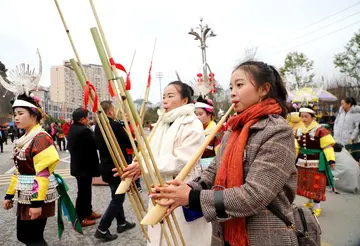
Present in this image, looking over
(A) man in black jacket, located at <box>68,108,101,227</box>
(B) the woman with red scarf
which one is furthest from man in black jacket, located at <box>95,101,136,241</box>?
(B) the woman with red scarf

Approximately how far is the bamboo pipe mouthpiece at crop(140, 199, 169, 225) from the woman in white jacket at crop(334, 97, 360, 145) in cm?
644

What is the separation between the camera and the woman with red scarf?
3.71 feet

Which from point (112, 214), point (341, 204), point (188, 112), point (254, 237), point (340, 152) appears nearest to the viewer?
point (254, 237)

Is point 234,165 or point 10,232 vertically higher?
point 234,165

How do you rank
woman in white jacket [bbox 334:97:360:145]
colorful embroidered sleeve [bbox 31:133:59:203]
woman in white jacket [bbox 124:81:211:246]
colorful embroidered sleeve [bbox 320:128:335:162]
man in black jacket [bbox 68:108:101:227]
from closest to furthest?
woman in white jacket [bbox 124:81:211:246], colorful embroidered sleeve [bbox 31:133:59:203], man in black jacket [bbox 68:108:101:227], colorful embroidered sleeve [bbox 320:128:335:162], woman in white jacket [bbox 334:97:360:145]

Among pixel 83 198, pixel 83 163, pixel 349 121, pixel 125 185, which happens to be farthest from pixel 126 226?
pixel 349 121

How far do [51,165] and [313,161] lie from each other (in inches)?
145

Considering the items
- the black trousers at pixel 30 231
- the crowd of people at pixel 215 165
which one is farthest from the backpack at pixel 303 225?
the black trousers at pixel 30 231

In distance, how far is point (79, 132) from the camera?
3967mm

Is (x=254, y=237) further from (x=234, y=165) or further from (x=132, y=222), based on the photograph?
(x=132, y=222)

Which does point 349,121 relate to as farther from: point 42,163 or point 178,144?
point 42,163

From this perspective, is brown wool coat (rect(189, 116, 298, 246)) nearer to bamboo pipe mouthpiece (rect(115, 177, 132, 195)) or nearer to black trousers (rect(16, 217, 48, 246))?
bamboo pipe mouthpiece (rect(115, 177, 132, 195))

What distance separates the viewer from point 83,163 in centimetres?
395

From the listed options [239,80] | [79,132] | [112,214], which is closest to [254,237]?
[239,80]
